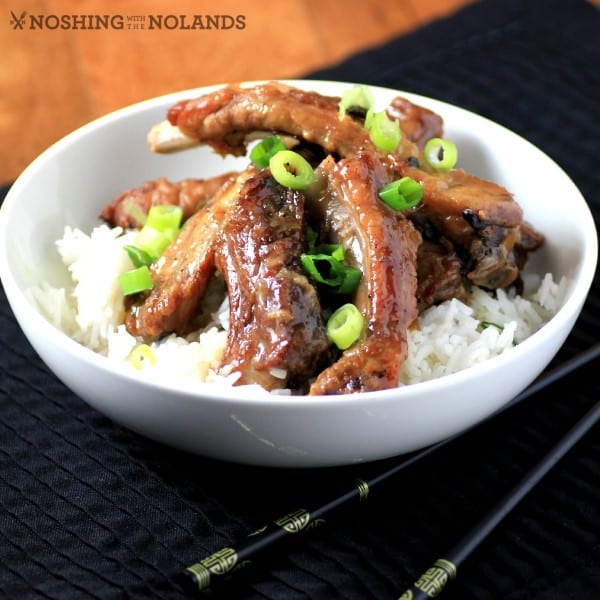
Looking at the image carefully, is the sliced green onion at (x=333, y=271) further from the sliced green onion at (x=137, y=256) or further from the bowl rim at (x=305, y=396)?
the sliced green onion at (x=137, y=256)

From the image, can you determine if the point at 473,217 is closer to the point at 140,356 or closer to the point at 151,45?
the point at 140,356

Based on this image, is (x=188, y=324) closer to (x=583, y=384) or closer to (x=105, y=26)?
(x=583, y=384)

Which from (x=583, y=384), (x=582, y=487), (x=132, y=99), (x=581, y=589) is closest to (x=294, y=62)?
(x=132, y=99)

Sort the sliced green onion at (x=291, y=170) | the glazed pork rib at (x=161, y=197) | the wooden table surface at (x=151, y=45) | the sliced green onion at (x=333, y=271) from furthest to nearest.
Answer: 1. the wooden table surface at (x=151, y=45)
2. the glazed pork rib at (x=161, y=197)
3. the sliced green onion at (x=291, y=170)
4. the sliced green onion at (x=333, y=271)

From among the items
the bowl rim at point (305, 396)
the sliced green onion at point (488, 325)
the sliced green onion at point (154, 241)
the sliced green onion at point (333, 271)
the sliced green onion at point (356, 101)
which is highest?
the sliced green onion at point (356, 101)

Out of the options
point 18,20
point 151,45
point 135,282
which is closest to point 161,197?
point 135,282

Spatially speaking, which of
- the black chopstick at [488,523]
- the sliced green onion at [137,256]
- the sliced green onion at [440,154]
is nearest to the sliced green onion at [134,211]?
the sliced green onion at [137,256]
